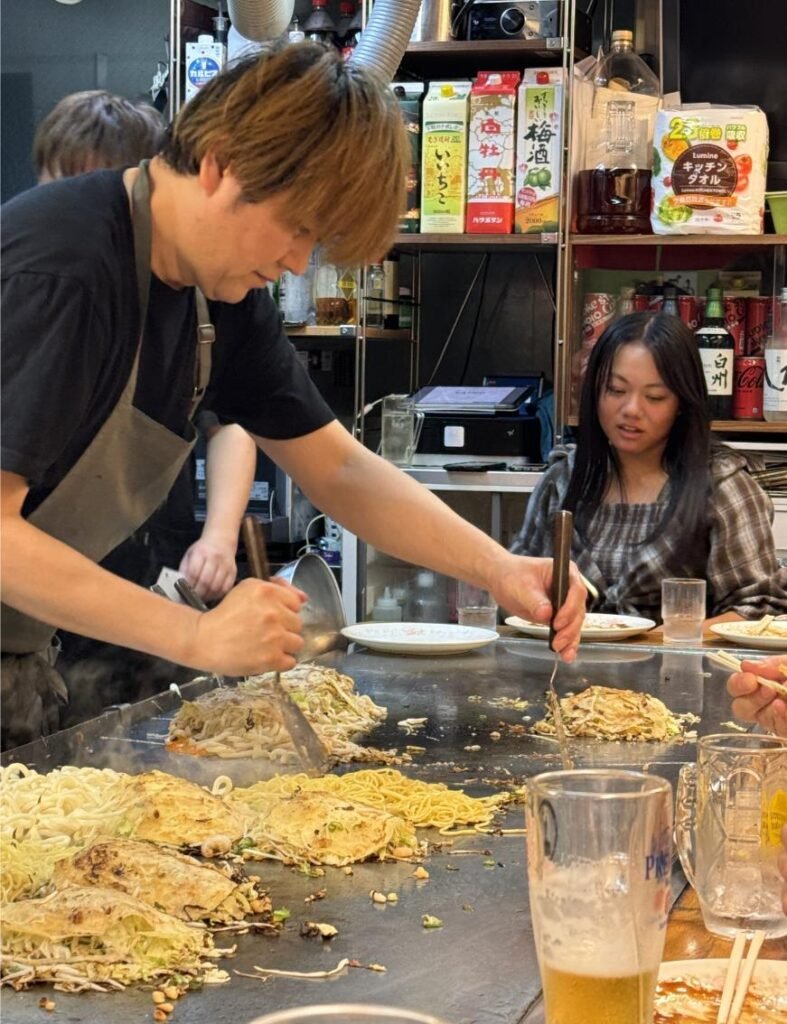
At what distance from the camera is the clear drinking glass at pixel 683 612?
2.56m

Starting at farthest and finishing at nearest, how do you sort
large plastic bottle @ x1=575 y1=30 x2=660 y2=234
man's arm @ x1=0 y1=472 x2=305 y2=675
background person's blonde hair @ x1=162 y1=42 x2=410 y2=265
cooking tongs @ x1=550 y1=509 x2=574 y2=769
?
large plastic bottle @ x1=575 y1=30 x2=660 y2=234
cooking tongs @ x1=550 y1=509 x2=574 y2=769
background person's blonde hair @ x1=162 y1=42 x2=410 y2=265
man's arm @ x1=0 y1=472 x2=305 y2=675

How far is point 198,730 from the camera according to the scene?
1.77m

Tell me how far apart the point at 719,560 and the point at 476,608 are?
31.5 inches

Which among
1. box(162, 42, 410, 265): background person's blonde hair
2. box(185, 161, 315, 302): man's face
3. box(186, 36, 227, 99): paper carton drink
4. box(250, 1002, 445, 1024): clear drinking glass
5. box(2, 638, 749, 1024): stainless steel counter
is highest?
box(186, 36, 227, 99): paper carton drink

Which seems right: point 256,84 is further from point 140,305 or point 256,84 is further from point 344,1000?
point 344,1000

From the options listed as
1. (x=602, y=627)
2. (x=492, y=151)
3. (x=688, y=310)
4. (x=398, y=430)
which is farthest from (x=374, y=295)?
(x=602, y=627)

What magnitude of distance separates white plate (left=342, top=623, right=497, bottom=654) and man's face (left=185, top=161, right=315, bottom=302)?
942 millimetres

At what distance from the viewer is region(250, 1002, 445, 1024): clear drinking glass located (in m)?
0.95

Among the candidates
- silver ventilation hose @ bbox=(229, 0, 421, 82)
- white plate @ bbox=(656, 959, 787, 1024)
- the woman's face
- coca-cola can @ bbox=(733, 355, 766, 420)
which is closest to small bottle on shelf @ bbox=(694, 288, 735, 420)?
coca-cola can @ bbox=(733, 355, 766, 420)

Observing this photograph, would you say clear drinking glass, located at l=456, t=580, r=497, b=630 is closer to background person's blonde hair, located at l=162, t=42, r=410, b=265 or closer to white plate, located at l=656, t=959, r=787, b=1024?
background person's blonde hair, located at l=162, t=42, r=410, b=265

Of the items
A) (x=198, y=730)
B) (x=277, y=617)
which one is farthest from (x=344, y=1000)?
(x=198, y=730)

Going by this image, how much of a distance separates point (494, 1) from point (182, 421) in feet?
8.67

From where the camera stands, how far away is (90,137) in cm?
223

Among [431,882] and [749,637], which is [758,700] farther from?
[749,637]
